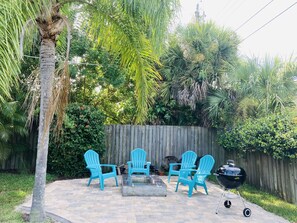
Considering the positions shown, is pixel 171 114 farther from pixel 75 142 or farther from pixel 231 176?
pixel 231 176

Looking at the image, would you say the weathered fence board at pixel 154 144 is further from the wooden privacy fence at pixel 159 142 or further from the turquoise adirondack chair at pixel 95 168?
the turquoise adirondack chair at pixel 95 168

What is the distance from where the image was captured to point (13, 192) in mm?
5441

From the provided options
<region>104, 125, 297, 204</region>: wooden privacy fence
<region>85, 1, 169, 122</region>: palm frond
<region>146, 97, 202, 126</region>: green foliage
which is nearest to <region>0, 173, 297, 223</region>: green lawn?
Result: <region>104, 125, 297, 204</region>: wooden privacy fence

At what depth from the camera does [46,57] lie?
3688 mm

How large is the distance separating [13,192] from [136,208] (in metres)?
2.78

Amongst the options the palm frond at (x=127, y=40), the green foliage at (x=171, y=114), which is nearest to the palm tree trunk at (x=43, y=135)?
the palm frond at (x=127, y=40)

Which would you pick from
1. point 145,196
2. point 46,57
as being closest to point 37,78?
point 46,57

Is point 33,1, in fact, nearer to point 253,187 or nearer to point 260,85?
point 260,85

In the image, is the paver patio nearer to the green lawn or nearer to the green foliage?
the green lawn

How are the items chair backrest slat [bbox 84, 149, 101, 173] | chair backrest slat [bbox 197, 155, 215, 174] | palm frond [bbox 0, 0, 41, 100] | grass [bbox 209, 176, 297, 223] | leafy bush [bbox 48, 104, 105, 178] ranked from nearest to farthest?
palm frond [bbox 0, 0, 41, 100] < grass [bbox 209, 176, 297, 223] < chair backrest slat [bbox 197, 155, 215, 174] < chair backrest slat [bbox 84, 149, 101, 173] < leafy bush [bbox 48, 104, 105, 178]

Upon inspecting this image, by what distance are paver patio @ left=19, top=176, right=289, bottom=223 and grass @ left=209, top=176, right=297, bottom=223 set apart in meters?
0.17

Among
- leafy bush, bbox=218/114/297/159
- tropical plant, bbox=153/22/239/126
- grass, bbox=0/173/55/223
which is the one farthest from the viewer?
tropical plant, bbox=153/22/239/126

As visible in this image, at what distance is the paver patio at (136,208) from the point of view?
13.3 ft

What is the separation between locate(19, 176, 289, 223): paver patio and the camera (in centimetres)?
404
